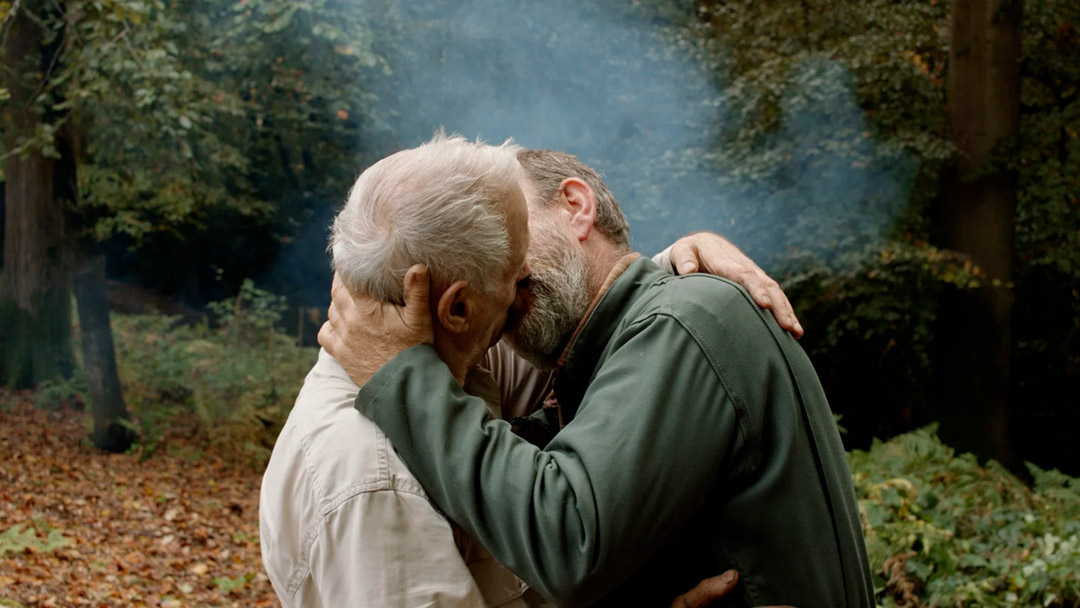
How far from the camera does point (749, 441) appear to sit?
1.64 m

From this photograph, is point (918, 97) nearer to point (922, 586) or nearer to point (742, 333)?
point (922, 586)

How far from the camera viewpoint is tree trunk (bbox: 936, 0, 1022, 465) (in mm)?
8461

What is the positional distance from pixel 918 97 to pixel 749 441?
304 inches

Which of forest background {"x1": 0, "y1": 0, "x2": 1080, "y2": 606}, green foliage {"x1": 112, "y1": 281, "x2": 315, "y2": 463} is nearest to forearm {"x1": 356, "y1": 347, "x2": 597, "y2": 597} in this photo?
forest background {"x1": 0, "y1": 0, "x2": 1080, "y2": 606}

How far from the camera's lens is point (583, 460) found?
1528 mm

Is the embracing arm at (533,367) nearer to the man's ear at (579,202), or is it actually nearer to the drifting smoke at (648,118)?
the man's ear at (579,202)

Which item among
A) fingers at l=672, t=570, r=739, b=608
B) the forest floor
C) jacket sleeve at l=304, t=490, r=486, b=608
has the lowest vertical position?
the forest floor

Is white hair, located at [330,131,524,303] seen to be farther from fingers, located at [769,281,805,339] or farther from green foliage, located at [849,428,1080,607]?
green foliage, located at [849,428,1080,607]

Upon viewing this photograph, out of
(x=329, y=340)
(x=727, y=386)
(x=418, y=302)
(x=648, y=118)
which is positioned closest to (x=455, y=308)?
(x=418, y=302)

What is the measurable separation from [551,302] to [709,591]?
64 centimetres

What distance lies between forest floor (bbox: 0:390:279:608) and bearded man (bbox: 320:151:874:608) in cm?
452

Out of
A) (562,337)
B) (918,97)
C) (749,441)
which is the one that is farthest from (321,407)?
(918,97)

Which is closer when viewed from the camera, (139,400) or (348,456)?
(348,456)

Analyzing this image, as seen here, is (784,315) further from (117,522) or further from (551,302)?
(117,522)
